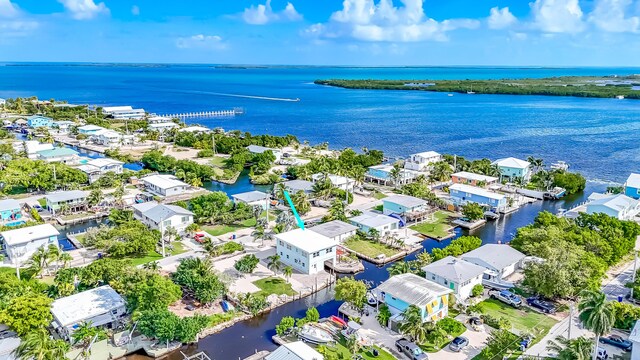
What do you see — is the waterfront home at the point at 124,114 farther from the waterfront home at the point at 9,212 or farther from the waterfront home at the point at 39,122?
the waterfront home at the point at 9,212

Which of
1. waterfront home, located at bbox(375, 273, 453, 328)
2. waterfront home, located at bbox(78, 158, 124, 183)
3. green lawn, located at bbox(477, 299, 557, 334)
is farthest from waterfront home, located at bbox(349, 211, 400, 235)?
waterfront home, located at bbox(78, 158, 124, 183)

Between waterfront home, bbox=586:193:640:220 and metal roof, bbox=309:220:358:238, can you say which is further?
waterfront home, bbox=586:193:640:220

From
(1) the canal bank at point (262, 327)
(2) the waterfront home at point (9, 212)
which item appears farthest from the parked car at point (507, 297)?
(2) the waterfront home at point (9, 212)

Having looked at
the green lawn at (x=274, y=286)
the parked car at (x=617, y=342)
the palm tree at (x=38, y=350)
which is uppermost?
the palm tree at (x=38, y=350)

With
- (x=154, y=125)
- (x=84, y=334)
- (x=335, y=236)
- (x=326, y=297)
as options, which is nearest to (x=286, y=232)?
(x=335, y=236)

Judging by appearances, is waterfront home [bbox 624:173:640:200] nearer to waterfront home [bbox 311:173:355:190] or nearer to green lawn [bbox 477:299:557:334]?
waterfront home [bbox 311:173:355:190]
